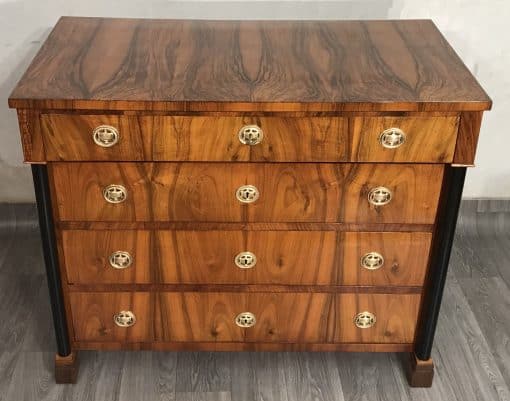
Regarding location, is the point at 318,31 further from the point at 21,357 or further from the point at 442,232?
the point at 21,357

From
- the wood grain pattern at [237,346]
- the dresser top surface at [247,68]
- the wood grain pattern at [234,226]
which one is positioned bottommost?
the wood grain pattern at [237,346]

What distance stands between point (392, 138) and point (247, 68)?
0.35 m

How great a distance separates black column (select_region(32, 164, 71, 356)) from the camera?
61.2 inches

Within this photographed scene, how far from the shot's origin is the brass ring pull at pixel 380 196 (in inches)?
62.6

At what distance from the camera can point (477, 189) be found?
7.90ft

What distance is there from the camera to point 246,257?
169 cm

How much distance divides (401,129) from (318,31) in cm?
43

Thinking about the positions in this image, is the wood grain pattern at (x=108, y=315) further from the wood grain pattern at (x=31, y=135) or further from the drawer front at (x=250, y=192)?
the wood grain pattern at (x=31, y=135)

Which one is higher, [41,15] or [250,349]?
[41,15]

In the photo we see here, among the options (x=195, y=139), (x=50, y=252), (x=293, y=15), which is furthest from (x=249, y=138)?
(x=293, y=15)

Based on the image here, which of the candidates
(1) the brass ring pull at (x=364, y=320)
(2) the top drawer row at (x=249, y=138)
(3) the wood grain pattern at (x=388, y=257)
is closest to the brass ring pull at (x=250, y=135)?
(2) the top drawer row at (x=249, y=138)

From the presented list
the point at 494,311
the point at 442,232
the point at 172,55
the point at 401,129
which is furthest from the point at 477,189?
the point at 172,55

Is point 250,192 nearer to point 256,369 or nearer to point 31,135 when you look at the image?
point 31,135

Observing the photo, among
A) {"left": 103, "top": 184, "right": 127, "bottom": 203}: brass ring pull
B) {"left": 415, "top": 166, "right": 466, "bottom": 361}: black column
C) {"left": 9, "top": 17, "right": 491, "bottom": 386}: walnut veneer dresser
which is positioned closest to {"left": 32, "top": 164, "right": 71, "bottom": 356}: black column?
{"left": 9, "top": 17, "right": 491, "bottom": 386}: walnut veneer dresser
